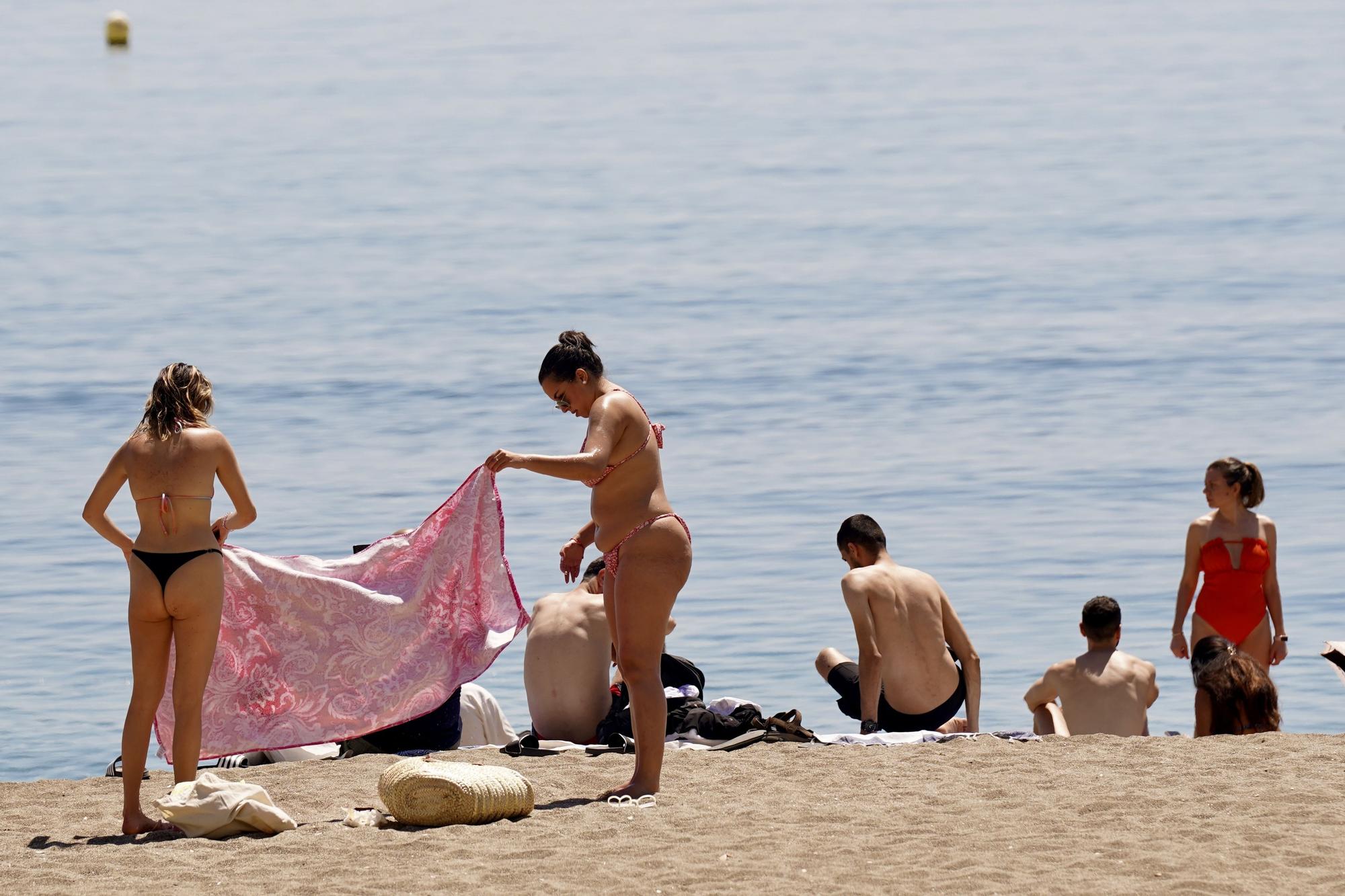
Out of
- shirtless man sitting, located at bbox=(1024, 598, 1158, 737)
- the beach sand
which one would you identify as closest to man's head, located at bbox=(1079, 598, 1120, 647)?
shirtless man sitting, located at bbox=(1024, 598, 1158, 737)

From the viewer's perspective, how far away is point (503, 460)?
6.90 metres

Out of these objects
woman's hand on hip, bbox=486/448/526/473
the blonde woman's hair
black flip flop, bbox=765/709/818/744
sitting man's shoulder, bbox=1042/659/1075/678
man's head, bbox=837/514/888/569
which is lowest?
black flip flop, bbox=765/709/818/744

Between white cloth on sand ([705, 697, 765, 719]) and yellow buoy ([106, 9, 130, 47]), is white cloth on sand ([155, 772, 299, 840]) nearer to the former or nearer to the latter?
white cloth on sand ([705, 697, 765, 719])

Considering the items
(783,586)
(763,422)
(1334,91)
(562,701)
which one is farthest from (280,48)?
(562,701)

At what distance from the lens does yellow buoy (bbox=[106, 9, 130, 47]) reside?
61.4m

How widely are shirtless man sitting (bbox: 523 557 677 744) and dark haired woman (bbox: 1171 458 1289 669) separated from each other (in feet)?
8.79

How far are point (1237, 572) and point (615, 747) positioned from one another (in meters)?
3.12

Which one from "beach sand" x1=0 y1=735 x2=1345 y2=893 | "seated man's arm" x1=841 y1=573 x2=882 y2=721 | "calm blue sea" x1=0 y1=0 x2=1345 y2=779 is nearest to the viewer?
"beach sand" x1=0 y1=735 x2=1345 y2=893

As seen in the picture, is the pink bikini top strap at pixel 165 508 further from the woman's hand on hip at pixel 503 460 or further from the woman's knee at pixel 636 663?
the woman's knee at pixel 636 663

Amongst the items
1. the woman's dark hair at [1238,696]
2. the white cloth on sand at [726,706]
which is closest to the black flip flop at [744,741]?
the white cloth on sand at [726,706]

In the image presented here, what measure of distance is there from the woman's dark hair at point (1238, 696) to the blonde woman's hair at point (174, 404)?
164 inches

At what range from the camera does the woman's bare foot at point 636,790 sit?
281 inches

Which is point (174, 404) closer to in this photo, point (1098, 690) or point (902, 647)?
point (902, 647)

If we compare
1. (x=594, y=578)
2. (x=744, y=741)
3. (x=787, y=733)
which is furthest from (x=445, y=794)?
(x=594, y=578)
